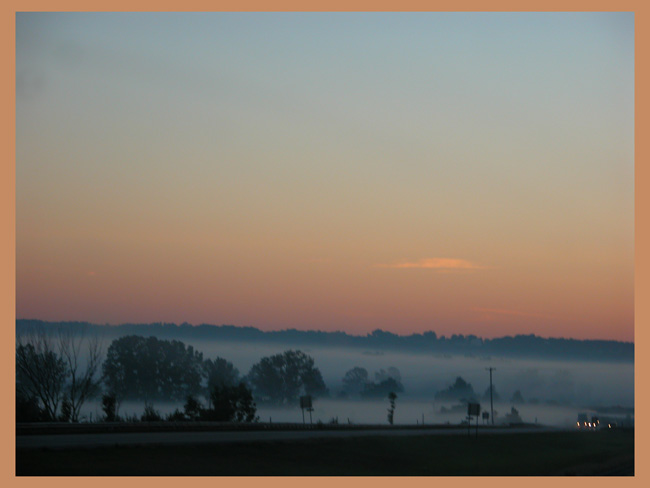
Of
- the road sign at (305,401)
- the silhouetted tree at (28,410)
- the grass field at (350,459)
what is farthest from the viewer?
the road sign at (305,401)

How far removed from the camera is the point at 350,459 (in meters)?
28.4

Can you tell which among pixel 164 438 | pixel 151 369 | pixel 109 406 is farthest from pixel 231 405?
Result: pixel 164 438

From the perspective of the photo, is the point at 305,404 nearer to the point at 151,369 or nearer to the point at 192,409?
the point at 192,409

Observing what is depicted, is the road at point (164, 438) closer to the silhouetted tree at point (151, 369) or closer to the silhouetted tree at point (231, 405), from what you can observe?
the silhouetted tree at point (231, 405)

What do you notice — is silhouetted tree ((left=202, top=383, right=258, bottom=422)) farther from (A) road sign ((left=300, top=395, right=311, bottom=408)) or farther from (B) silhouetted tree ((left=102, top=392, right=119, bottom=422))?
(B) silhouetted tree ((left=102, top=392, right=119, bottom=422))

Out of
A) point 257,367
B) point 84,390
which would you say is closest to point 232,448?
point 84,390

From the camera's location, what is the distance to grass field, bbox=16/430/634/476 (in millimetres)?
25562

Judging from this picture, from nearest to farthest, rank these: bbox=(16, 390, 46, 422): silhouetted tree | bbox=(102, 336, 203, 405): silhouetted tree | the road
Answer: the road, bbox=(16, 390, 46, 422): silhouetted tree, bbox=(102, 336, 203, 405): silhouetted tree

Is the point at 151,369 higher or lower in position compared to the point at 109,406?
higher

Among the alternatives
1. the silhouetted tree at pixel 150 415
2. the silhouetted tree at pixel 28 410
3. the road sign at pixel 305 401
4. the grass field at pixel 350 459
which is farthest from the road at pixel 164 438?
the silhouetted tree at pixel 28 410

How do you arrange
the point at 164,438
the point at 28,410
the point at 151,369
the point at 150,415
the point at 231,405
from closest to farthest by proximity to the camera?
the point at 164,438
the point at 28,410
the point at 150,415
the point at 231,405
the point at 151,369

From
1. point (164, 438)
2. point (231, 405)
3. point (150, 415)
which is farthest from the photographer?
point (231, 405)

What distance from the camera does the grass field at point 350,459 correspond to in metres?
25.6

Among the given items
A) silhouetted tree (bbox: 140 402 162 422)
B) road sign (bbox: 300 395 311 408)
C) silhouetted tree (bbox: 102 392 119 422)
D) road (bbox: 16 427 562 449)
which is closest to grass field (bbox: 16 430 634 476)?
road (bbox: 16 427 562 449)
